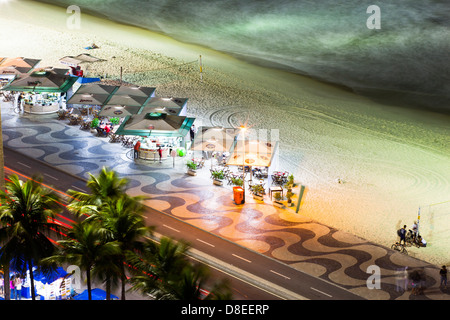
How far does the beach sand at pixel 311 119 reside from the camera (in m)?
45.9

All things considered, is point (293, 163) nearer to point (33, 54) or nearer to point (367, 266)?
point (367, 266)

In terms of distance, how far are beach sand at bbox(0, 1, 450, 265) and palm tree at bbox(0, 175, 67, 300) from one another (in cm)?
2144

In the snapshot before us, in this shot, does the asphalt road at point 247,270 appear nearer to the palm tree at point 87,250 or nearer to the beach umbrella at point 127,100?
the palm tree at point 87,250

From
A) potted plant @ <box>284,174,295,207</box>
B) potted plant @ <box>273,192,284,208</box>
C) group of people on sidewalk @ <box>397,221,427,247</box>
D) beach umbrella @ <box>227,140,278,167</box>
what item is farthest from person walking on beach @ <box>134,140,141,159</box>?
group of people on sidewalk @ <box>397,221,427,247</box>

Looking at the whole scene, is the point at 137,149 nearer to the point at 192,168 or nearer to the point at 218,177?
the point at 192,168

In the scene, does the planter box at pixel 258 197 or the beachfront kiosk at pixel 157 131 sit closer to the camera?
the planter box at pixel 258 197

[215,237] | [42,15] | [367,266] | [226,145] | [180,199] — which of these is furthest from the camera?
[42,15]

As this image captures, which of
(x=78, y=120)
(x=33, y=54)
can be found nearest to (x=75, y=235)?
(x=78, y=120)

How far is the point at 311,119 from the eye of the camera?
64125 millimetres

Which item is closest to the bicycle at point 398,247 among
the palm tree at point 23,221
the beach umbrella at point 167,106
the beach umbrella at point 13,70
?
the palm tree at point 23,221

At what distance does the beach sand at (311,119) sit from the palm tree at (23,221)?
844 inches

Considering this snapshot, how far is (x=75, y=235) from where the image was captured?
86.5ft

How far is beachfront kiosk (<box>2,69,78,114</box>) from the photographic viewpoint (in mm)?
62188

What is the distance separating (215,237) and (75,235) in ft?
51.0
